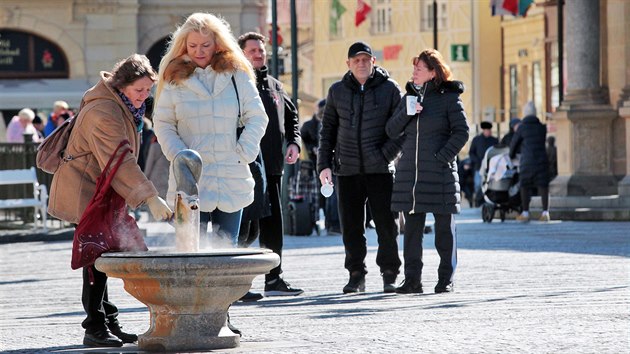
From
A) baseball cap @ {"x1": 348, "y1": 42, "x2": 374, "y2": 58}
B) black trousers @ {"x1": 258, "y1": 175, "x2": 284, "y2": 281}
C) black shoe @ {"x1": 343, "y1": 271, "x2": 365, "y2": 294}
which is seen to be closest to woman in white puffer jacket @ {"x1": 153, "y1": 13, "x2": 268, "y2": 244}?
black trousers @ {"x1": 258, "y1": 175, "x2": 284, "y2": 281}

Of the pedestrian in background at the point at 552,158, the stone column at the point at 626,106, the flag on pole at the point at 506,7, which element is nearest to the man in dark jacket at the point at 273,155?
the stone column at the point at 626,106

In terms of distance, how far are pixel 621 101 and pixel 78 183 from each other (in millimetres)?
20356

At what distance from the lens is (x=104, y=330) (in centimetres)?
1083

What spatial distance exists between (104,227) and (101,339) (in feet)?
2.01

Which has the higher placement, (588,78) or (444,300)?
(588,78)

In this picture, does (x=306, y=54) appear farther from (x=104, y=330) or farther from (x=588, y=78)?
(x=104, y=330)

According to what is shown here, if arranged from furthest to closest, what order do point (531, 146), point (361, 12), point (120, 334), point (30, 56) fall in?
1. point (361, 12)
2. point (30, 56)
3. point (531, 146)
4. point (120, 334)

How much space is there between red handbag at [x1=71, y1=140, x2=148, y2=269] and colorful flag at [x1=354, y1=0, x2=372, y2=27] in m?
58.8

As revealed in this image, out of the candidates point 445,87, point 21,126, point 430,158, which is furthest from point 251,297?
point 21,126

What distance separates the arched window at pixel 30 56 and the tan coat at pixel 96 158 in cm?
3771

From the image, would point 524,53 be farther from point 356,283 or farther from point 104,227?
point 104,227

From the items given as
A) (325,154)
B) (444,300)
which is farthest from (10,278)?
(444,300)

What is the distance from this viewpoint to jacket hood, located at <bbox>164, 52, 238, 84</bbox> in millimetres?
11148

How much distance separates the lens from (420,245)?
14.7 metres
